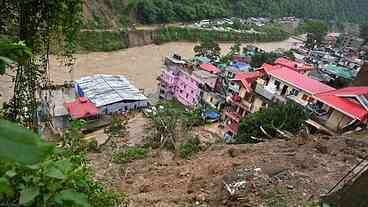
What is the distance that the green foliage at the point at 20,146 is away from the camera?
46cm

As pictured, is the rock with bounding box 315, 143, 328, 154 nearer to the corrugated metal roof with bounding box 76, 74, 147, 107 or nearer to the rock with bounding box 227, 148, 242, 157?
the rock with bounding box 227, 148, 242, 157

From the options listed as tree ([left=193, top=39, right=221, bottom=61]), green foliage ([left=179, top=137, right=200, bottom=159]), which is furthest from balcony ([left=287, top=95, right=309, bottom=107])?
tree ([left=193, top=39, right=221, bottom=61])

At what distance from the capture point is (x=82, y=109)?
1295cm

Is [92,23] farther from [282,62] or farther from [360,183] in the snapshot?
[360,183]

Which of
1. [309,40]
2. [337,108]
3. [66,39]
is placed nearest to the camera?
[66,39]

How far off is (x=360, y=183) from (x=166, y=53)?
21.9 meters

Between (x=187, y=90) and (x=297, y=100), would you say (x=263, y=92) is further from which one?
(x=187, y=90)

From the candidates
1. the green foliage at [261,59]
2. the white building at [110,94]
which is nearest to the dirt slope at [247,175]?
the white building at [110,94]

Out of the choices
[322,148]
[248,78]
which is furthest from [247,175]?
[248,78]

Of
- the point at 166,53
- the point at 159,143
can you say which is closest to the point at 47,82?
the point at 159,143

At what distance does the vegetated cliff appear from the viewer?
89.9ft

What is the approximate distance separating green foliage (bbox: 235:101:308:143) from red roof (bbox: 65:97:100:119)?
593cm

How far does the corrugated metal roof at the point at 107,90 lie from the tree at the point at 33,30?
1058cm

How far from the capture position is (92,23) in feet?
84.5
